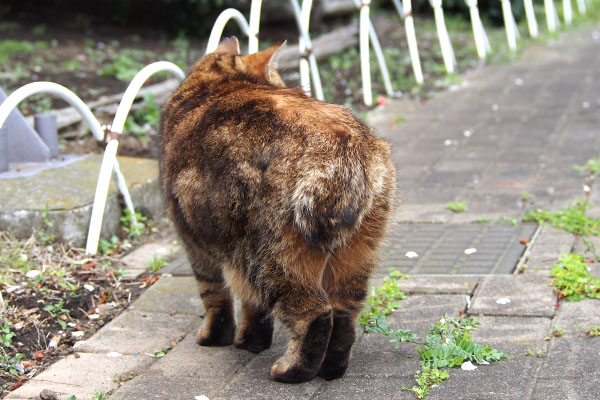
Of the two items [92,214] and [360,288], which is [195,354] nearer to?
[360,288]

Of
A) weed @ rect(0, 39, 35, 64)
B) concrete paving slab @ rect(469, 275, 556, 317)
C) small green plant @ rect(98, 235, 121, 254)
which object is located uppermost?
weed @ rect(0, 39, 35, 64)

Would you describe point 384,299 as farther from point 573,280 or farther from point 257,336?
point 573,280

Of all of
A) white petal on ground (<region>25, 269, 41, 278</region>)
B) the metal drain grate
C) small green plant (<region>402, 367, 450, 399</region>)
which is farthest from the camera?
the metal drain grate

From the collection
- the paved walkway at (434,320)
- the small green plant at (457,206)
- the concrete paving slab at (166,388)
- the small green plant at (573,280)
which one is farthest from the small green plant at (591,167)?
the concrete paving slab at (166,388)

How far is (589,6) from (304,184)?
1422cm

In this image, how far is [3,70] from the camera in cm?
794

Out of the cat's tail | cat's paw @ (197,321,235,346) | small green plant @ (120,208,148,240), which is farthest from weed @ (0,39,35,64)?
the cat's tail

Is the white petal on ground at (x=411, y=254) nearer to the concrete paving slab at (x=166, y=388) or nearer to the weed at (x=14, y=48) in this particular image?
the concrete paving slab at (x=166, y=388)

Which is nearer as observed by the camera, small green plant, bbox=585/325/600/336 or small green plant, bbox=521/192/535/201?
small green plant, bbox=585/325/600/336

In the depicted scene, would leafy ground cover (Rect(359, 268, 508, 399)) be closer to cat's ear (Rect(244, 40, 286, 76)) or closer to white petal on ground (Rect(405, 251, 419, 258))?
white petal on ground (Rect(405, 251, 419, 258))

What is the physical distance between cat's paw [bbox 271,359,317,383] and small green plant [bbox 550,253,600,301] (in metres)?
1.43

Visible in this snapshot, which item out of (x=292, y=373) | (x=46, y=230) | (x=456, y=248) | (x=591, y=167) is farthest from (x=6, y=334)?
(x=591, y=167)

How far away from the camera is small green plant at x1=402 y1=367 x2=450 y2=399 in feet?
9.36

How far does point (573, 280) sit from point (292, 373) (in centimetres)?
162
